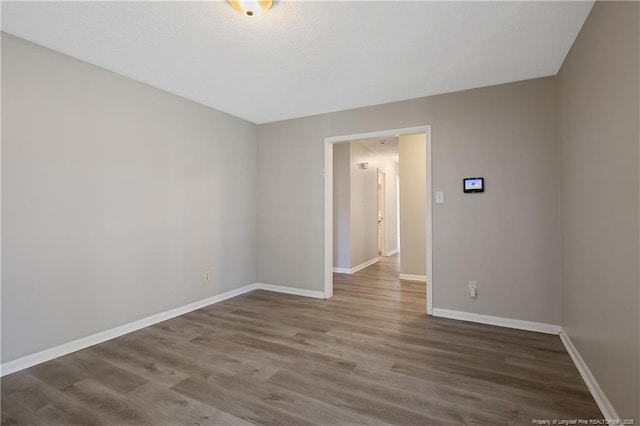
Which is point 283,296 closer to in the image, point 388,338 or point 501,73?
point 388,338

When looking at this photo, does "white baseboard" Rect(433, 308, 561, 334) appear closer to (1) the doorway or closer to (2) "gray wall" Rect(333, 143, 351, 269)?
(2) "gray wall" Rect(333, 143, 351, 269)

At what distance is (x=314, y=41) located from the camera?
89.0 inches

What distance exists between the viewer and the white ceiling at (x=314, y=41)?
1.91 m

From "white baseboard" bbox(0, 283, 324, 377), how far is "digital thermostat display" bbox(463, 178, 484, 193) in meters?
2.22

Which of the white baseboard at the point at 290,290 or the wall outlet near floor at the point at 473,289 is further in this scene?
the white baseboard at the point at 290,290

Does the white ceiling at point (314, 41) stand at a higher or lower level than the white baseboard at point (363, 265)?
higher

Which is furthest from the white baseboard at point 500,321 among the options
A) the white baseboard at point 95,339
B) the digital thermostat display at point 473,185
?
the white baseboard at point 95,339

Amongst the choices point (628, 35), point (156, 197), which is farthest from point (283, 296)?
point (628, 35)

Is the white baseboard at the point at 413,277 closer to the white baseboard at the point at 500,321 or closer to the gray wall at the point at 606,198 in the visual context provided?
the white baseboard at the point at 500,321

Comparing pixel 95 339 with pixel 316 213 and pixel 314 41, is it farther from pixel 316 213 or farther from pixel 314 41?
pixel 314 41

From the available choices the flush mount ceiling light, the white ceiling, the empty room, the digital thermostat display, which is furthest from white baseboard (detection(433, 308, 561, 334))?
the flush mount ceiling light

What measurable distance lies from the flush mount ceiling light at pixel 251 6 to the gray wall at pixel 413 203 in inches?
137

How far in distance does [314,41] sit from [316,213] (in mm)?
2229

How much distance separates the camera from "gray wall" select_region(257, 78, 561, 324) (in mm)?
2811
